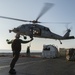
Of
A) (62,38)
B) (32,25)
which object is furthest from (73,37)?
(32,25)

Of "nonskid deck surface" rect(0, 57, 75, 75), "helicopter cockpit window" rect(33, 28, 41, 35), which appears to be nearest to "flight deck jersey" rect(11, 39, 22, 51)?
"nonskid deck surface" rect(0, 57, 75, 75)

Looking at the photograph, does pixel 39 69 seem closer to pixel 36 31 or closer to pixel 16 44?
pixel 16 44

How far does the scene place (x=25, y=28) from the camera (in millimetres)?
36031

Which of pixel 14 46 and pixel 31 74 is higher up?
pixel 14 46

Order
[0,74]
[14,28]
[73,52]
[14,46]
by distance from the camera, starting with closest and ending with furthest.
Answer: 1. [0,74]
2. [14,46]
3. [73,52]
4. [14,28]

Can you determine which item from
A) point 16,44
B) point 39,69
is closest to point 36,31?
point 39,69

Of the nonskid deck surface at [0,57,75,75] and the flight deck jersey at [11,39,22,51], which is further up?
the flight deck jersey at [11,39,22,51]

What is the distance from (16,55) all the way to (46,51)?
94.5ft

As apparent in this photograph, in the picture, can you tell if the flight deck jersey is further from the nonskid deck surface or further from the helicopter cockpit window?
the helicopter cockpit window

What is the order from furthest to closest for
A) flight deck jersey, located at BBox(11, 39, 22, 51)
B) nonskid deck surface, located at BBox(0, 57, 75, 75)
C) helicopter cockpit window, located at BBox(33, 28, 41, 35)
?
helicopter cockpit window, located at BBox(33, 28, 41, 35) < nonskid deck surface, located at BBox(0, 57, 75, 75) < flight deck jersey, located at BBox(11, 39, 22, 51)

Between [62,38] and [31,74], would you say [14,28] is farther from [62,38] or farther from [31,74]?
[31,74]

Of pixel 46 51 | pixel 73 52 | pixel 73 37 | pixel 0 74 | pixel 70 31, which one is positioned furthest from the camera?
pixel 70 31

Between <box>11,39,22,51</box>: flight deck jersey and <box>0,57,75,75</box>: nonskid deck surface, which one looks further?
<box>0,57,75,75</box>: nonskid deck surface

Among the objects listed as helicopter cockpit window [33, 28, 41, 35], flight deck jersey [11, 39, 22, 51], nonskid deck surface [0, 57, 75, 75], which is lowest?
nonskid deck surface [0, 57, 75, 75]
